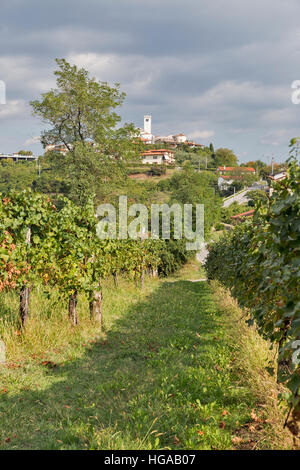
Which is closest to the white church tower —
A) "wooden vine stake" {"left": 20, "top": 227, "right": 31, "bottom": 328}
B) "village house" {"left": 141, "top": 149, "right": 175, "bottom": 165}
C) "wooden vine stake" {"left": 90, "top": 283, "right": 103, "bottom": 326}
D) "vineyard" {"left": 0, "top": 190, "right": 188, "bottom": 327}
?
"village house" {"left": 141, "top": 149, "right": 175, "bottom": 165}

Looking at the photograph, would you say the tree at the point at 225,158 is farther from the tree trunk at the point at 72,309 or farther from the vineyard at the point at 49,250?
the tree trunk at the point at 72,309

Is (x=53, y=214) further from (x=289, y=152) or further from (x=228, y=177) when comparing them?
(x=228, y=177)

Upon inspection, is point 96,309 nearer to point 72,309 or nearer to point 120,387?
point 72,309

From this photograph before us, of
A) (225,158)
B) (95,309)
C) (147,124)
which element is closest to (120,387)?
(95,309)

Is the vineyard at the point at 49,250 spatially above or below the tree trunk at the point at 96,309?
above

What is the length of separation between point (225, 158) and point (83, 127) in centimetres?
9236

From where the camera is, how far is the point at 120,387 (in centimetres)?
464

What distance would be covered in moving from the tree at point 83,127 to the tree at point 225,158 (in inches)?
3466

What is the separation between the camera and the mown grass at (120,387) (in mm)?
3295

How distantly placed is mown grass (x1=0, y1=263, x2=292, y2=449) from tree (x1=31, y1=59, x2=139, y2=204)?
1799 cm

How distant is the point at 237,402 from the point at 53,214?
4.89 metres

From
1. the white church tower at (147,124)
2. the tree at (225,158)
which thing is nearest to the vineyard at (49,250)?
the tree at (225,158)

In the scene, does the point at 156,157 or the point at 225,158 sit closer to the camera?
the point at 156,157

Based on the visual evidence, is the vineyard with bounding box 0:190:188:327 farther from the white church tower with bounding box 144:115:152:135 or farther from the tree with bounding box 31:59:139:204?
the white church tower with bounding box 144:115:152:135
